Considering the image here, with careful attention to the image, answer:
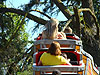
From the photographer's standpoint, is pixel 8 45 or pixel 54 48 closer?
pixel 54 48

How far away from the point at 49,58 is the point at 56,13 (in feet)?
29.6

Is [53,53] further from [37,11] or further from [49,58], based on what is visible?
[37,11]

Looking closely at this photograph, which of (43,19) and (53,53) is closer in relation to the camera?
(53,53)

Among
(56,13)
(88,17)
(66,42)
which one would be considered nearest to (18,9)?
(56,13)

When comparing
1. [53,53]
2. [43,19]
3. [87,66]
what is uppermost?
[43,19]

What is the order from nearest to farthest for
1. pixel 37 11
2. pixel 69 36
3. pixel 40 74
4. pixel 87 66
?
pixel 40 74 → pixel 87 66 → pixel 69 36 → pixel 37 11

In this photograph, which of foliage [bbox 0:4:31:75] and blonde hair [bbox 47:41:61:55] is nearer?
blonde hair [bbox 47:41:61:55]

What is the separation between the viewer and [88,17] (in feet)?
40.9

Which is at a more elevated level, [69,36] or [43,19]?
[43,19]

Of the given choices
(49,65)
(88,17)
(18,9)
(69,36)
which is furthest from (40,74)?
(88,17)

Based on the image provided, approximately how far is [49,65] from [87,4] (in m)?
8.41

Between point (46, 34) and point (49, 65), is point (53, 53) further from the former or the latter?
point (46, 34)

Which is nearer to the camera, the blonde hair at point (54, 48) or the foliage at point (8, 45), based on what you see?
the blonde hair at point (54, 48)

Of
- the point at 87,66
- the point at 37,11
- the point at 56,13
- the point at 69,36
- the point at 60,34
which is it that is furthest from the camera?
the point at 56,13
